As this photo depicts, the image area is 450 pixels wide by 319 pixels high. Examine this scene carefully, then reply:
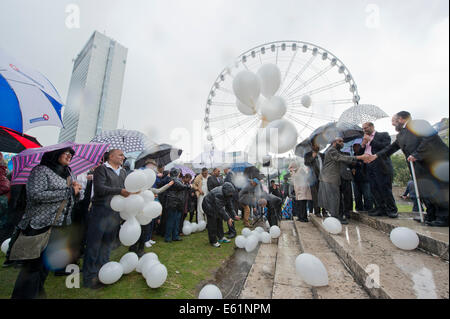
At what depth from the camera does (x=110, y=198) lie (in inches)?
92.4

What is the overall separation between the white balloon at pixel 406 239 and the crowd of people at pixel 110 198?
192 millimetres

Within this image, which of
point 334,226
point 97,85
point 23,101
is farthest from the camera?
point 97,85

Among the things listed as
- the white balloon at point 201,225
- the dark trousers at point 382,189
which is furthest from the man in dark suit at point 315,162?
the white balloon at point 201,225

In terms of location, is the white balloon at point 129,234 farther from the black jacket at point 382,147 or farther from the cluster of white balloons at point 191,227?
the black jacket at point 382,147

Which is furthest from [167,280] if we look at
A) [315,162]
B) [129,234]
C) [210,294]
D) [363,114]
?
[363,114]

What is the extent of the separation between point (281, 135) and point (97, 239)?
3.84 metres

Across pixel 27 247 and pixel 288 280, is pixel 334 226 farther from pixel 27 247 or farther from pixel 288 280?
pixel 27 247

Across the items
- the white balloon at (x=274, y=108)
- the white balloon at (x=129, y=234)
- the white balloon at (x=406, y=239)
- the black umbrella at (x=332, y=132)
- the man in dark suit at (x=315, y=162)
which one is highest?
the white balloon at (x=274, y=108)

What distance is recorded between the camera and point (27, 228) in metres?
1.68

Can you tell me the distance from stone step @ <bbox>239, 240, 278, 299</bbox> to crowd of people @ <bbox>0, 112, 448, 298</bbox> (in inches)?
42.6


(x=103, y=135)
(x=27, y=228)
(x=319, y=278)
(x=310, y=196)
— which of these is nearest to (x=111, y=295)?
(x=27, y=228)

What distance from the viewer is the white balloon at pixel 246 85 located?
4250mm
